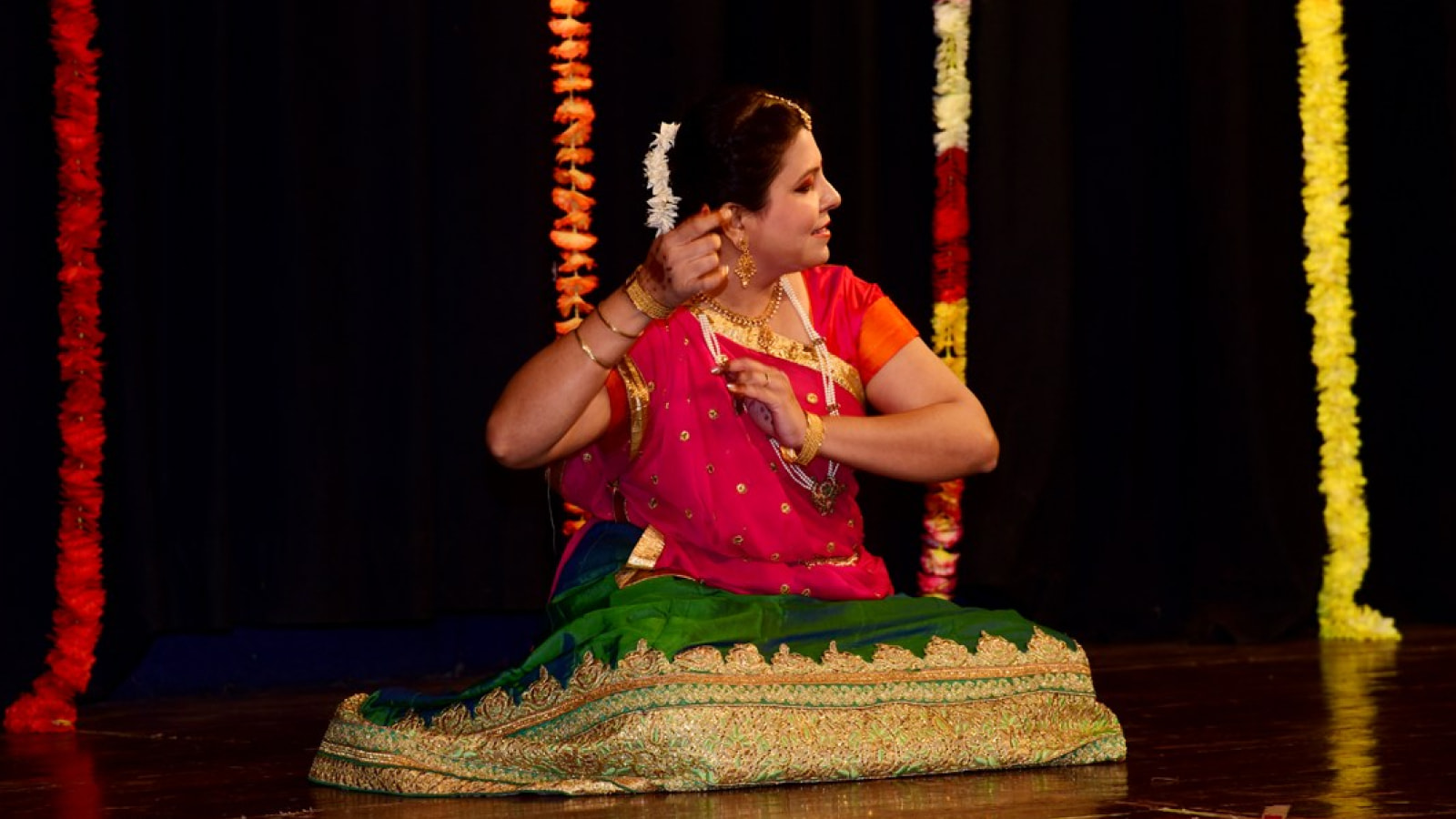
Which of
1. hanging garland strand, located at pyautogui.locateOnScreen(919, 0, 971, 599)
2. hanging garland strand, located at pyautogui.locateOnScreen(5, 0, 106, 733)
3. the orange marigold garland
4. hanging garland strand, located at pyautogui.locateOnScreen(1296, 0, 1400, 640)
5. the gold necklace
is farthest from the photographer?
hanging garland strand, located at pyautogui.locateOnScreen(1296, 0, 1400, 640)

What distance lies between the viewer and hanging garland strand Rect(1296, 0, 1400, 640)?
509 centimetres

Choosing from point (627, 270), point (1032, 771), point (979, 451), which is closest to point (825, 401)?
point (979, 451)

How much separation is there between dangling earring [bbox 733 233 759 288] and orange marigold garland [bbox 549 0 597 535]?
1.58m

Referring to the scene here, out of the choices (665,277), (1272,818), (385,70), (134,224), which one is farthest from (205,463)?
(1272,818)

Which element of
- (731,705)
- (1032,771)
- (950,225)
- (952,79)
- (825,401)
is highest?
(952,79)

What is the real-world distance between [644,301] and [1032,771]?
865 millimetres

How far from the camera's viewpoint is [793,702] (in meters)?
2.43

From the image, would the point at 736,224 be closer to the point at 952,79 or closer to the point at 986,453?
the point at 986,453

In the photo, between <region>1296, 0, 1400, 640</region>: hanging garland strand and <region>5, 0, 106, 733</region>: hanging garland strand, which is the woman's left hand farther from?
<region>1296, 0, 1400, 640</region>: hanging garland strand

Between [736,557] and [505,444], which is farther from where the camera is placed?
[736,557]

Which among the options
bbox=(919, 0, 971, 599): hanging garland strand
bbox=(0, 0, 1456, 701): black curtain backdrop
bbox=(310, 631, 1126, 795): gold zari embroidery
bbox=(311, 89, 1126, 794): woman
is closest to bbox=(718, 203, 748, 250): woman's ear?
bbox=(311, 89, 1126, 794): woman

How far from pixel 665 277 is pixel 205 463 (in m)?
1.90

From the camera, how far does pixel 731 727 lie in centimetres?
237

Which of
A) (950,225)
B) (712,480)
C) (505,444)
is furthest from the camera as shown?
(950,225)
